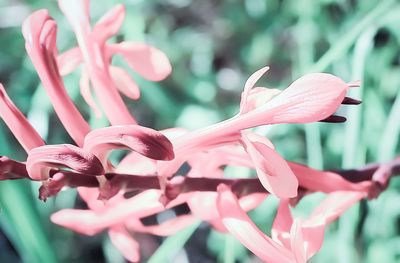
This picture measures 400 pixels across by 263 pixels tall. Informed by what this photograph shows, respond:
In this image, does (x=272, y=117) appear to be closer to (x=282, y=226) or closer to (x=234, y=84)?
(x=282, y=226)

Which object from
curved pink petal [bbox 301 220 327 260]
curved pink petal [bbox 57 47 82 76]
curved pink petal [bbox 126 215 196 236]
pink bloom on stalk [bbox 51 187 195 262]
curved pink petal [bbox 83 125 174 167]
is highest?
curved pink petal [bbox 57 47 82 76]

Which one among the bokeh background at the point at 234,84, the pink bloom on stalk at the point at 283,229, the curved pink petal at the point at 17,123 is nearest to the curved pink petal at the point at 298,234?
the pink bloom on stalk at the point at 283,229

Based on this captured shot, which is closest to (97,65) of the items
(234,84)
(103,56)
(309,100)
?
(103,56)

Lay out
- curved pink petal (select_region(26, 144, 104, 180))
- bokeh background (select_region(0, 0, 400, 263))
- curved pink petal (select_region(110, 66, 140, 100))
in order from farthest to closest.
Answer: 1. bokeh background (select_region(0, 0, 400, 263))
2. curved pink petal (select_region(110, 66, 140, 100))
3. curved pink petal (select_region(26, 144, 104, 180))

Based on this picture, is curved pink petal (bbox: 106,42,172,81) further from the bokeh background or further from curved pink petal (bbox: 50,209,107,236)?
the bokeh background

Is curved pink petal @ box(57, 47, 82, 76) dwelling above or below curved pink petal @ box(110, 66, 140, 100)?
above

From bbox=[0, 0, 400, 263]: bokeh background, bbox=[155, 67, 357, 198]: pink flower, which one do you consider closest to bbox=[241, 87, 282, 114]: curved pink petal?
bbox=[155, 67, 357, 198]: pink flower

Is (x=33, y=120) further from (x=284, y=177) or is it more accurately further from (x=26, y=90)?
(x=284, y=177)

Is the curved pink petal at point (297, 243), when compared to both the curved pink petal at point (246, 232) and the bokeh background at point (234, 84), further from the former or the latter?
the bokeh background at point (234, 84)
